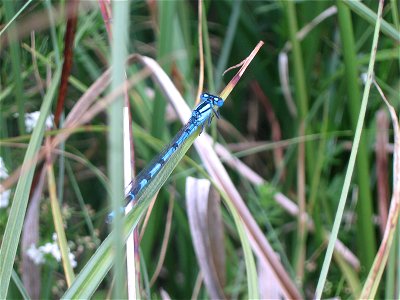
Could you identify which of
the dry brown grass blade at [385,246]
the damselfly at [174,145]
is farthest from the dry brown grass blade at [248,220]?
the dry brown grass blade at [385,246]

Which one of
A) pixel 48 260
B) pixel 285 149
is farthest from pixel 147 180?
pixel 285 149

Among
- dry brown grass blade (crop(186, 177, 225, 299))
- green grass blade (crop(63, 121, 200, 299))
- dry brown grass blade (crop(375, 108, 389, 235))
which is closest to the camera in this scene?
green grass blade (crop(63, 121, 200, 299))

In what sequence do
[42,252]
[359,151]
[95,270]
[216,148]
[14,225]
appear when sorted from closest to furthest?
[95,270]
[14,225]
[42,252]
[359,151]
[216,148]

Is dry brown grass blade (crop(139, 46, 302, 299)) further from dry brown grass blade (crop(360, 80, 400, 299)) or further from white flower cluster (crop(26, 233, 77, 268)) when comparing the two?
white flower cluster (crop(26, 233, 77, 268))

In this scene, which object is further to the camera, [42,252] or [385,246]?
[42,252]

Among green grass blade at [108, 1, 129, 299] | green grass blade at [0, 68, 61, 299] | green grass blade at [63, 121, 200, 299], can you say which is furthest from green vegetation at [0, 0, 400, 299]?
green grass blade at [108, 1, 129, 299]

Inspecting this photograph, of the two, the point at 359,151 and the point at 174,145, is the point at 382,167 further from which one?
the point at 174,145

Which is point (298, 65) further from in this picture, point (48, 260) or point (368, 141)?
point (48, 260)

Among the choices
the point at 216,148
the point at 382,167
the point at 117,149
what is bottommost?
the point at 382,167

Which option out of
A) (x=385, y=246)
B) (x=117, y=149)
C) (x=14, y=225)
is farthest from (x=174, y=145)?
(x=117, y=149)

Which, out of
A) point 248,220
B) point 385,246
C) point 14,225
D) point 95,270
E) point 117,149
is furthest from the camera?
point 248,220

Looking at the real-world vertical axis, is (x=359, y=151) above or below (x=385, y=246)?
above
